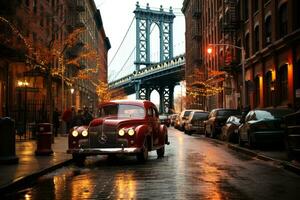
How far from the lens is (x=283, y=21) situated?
116 feet

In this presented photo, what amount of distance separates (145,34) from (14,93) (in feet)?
318

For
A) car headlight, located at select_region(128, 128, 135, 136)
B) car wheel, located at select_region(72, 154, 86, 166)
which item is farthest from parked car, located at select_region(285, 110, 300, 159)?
car wheel, located at select_region(72, 154, 86, 166)

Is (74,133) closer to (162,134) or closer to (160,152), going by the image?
(160,152)

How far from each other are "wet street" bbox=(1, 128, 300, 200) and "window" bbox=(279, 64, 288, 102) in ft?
62.1

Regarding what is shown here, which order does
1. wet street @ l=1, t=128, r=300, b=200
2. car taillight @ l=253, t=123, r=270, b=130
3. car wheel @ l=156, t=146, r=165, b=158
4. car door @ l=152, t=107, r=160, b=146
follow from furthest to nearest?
1. car taillight @ l=253, t=123, r=270, b=130
2. car wheel @ l=156, t=146, r=165, b=158
3. car door @ l=152, t=107, r=160, b=146
4. wet street @ l=1, t=128, r=300, b=200

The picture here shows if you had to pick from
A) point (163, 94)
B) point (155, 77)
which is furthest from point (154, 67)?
point (163, 94)

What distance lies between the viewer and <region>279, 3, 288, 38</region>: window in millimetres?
34869

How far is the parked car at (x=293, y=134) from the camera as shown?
14.4 meters

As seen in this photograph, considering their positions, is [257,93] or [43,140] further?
[257,93]

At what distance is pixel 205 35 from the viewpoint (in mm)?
72312

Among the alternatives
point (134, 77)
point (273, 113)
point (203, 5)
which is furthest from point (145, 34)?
point (273, 113)

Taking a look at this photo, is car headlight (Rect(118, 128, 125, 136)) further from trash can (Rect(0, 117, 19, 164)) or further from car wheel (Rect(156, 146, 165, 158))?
car wheel (Rect(156, 146, 165, 158))

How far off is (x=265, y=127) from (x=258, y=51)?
21.3 metres

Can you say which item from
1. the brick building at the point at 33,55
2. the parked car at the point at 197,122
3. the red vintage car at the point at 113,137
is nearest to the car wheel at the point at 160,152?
the red vintage car at the point at 113,137
